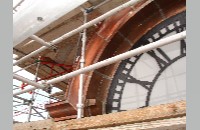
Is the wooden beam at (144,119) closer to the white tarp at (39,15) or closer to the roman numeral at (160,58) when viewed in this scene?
the white tarp at (39,15)

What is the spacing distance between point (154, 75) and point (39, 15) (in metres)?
1.83

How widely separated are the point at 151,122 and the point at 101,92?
2.22m

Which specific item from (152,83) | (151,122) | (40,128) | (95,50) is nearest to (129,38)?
(95,50)

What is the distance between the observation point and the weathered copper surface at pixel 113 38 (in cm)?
376

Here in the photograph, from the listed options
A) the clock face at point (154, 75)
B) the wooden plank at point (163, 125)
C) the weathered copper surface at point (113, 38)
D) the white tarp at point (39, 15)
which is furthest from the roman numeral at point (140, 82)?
the wooden plank at point (163, 125)

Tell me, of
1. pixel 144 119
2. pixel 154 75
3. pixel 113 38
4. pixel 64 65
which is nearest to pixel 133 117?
pixel 144 119

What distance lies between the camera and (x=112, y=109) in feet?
12.8

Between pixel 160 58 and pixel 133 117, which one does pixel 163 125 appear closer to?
pixel 133 117

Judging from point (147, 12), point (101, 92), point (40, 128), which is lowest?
point (40, 128)

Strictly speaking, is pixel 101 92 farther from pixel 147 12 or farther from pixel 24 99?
pixel 24 99

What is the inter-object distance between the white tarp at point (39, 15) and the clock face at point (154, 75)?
1.30m

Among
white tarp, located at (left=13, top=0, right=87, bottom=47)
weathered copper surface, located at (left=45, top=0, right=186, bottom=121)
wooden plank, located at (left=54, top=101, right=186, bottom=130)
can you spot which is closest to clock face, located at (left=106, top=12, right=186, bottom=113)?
weathered copper surface, located at (left=45, top=0, right=186, bottom=121)

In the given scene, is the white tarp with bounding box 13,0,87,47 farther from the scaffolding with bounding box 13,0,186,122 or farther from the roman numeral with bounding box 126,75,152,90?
the roman numeral with bounding box 126,75,152,90

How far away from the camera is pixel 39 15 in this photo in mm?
3238
